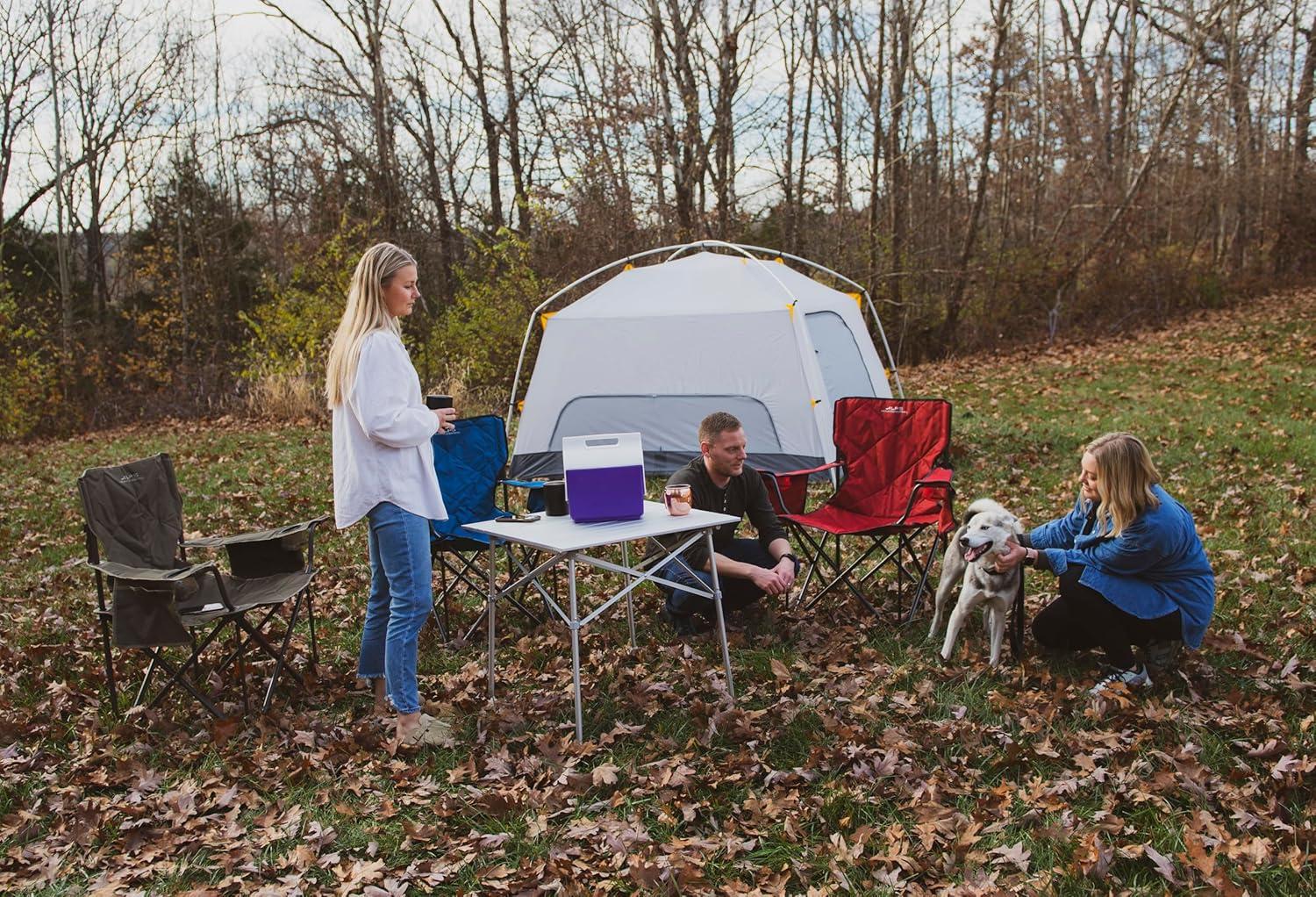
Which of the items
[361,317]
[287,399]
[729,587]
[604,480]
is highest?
[361,317]

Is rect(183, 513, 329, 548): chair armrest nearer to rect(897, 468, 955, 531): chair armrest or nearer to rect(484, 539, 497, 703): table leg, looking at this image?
rect(484, 539, 497, 703): table leg

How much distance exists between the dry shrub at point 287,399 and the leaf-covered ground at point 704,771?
7527mm

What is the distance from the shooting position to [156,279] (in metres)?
17.3

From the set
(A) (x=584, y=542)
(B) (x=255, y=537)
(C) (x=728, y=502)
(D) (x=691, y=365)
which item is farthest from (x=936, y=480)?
(D) (x=691, y=365)

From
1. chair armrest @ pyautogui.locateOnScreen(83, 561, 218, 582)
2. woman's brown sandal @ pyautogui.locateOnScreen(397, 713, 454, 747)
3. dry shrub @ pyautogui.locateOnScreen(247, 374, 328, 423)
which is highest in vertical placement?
dry shrub @ pyautogui.locateOnScreen(247, 374, 328, 423)

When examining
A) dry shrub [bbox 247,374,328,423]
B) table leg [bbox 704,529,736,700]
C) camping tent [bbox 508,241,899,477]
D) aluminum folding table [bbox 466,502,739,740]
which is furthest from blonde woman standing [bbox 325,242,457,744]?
dry shrub [bbox 247,374,328,423]

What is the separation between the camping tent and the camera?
24.1 feet

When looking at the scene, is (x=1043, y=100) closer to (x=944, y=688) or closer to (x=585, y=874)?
(x=944, y=688)

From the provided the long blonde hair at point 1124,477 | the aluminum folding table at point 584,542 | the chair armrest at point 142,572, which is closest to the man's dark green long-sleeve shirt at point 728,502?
the aluminum folding table at point 584,542

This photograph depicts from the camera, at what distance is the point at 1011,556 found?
12.1 ft

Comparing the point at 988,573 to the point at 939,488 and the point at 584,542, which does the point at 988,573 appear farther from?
the point at 584,542

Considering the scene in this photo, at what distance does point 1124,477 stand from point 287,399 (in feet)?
36.6

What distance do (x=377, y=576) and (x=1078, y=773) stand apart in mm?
2315

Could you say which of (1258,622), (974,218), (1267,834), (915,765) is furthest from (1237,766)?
(974,218)
